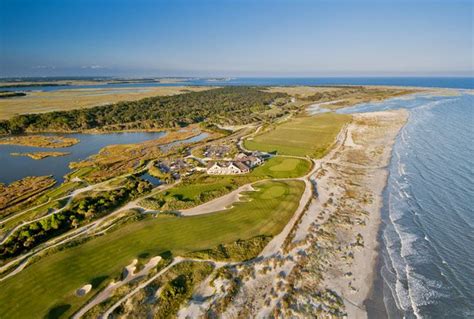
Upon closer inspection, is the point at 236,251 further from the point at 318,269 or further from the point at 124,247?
the point at 124,247

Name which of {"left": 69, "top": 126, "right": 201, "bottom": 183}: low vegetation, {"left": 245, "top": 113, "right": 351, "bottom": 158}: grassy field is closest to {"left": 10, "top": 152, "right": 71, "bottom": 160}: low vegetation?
{"left": 69, "top": 126, "right": 201, "bottom": 183}: low vegetation

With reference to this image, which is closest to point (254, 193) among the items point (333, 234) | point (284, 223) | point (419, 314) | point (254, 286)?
point (284, 223)

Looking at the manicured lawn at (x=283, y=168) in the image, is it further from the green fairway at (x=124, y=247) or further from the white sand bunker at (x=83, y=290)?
the white sand bunker at (x=83, y=290)

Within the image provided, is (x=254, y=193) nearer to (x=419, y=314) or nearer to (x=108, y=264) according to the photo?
(x=108, y=264)

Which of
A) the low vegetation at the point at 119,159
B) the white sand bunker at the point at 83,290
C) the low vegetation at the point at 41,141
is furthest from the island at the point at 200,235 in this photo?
the low vegetation at the point at 41,141

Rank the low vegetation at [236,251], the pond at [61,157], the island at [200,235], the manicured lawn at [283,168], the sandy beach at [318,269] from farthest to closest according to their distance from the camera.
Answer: the pond at [61,157]
the manicured lawn at [283,168]
the low vegetation at [236,251]
the island at [200,235]
the sandy beach at [318,269]
